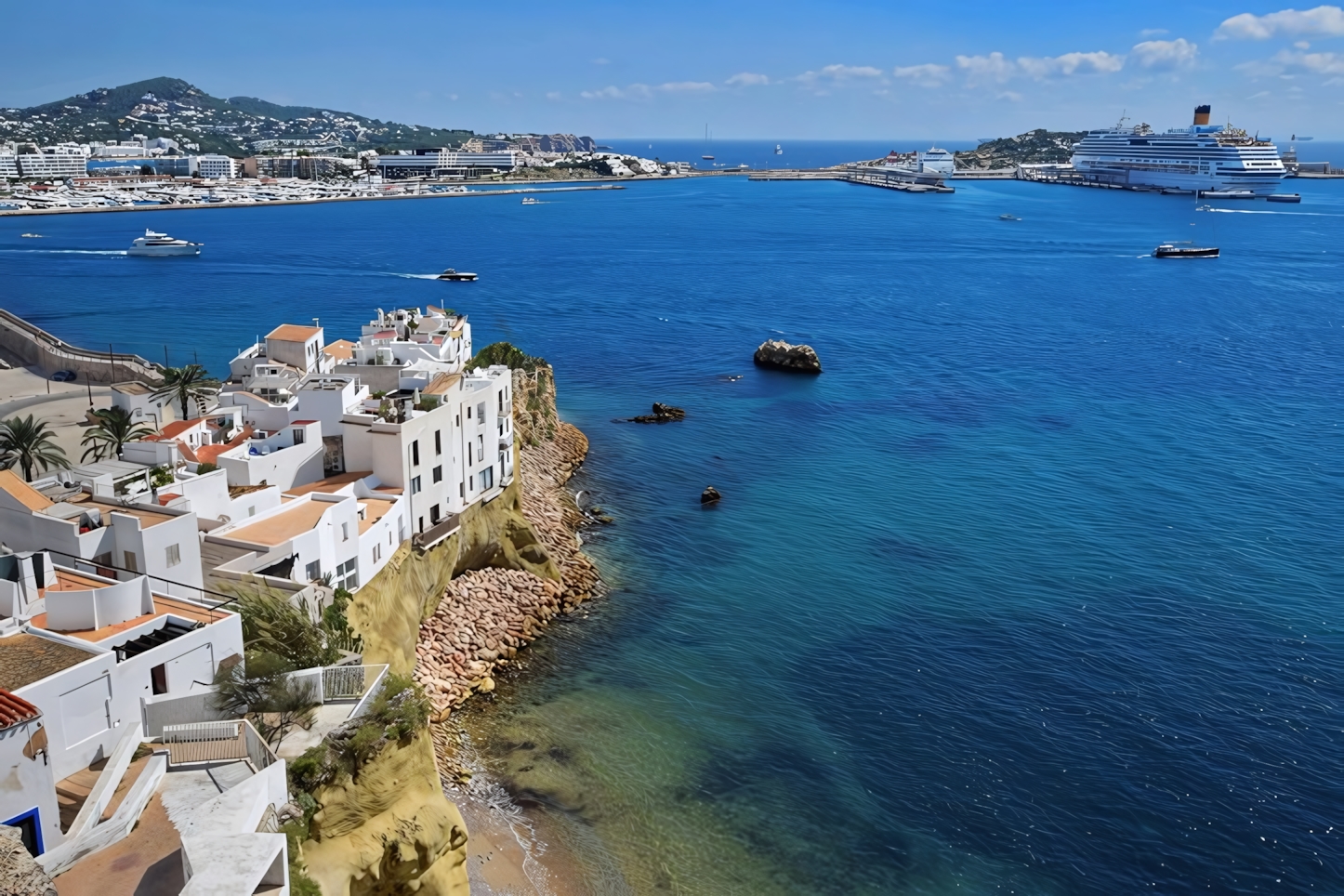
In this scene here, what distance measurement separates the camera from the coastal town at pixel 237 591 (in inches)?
552

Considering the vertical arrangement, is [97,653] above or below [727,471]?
above

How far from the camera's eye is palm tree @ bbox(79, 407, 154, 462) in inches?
1335

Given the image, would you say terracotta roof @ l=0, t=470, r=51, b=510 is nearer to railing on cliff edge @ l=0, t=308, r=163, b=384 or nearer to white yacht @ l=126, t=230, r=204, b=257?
railing on cliff edge @ l=0, t=308, r=163, b=384

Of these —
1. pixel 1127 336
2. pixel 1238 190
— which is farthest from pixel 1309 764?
pixel 1238 190

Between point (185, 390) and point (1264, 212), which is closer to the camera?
point (185, 390)

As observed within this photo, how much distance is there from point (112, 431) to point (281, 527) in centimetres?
1358

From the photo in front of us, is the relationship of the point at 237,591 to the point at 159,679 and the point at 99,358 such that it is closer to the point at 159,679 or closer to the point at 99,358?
the point at 159,679

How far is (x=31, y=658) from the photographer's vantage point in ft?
51.1

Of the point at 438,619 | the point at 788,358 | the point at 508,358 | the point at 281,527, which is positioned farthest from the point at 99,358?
the point at 788,358

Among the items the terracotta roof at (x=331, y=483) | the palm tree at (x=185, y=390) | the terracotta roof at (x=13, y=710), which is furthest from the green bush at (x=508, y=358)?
the terracotta roof at (x=13, y=710)

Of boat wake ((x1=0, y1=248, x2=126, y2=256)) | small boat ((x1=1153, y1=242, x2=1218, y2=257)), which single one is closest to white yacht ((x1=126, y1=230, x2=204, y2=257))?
boat wake ((x1=0, y1=248, x2=126, y2=256))

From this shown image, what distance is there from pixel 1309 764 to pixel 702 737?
14.5m

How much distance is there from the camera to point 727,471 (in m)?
48.5

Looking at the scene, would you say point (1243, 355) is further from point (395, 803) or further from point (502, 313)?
point (395, 803)
